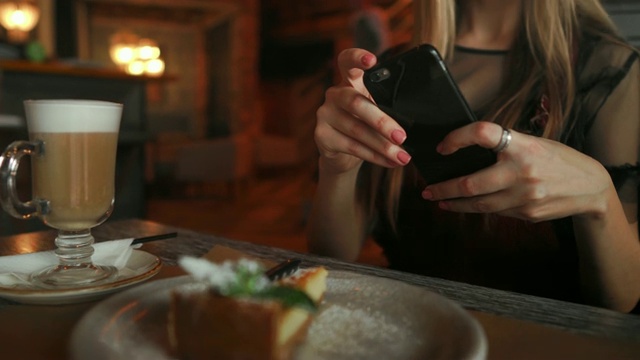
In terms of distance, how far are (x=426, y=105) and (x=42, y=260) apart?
0.50 meters

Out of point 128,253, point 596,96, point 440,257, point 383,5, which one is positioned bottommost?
point 440,257

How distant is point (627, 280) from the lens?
76cm

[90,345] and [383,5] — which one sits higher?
[383,5]

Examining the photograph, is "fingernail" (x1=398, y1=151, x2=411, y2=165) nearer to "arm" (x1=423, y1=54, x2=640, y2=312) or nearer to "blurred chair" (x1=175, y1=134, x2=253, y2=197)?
"arm" (x1=423, y1=54, x2=640, y2=312)

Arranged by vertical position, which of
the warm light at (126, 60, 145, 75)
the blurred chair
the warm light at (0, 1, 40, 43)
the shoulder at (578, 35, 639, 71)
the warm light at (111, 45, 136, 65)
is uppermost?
the warm light at (0, 1, 40, 43)

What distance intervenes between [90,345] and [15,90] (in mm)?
2897

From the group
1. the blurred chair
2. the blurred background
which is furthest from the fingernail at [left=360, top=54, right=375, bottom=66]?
the blurred chair

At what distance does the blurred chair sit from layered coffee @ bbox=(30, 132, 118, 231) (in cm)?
441

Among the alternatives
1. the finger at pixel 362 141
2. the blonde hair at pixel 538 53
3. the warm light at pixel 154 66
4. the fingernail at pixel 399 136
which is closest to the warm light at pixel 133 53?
the warm light at pixel 154 66

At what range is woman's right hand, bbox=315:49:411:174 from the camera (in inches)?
26.4

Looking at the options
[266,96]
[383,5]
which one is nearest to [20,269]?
[383,5]

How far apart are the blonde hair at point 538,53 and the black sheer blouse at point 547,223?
0.8 inches

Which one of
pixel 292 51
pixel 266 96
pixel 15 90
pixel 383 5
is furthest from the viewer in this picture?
pixel 266 96

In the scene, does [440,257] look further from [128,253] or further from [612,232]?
[128,253]
